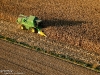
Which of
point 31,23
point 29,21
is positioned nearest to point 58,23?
point 31,23

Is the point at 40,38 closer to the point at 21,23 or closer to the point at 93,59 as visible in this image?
the point at 21,23

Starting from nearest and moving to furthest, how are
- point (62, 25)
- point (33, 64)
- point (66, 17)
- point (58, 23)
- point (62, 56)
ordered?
1. point (33, 64)
2. point (62, 56)
3. point (62, 25)
4. point (58, 23)
5. point (66, 17)

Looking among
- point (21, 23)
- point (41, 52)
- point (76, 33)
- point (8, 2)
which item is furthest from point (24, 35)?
point (8, 2)

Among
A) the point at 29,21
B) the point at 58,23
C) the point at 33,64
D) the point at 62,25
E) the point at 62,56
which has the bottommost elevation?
the point at 33,64

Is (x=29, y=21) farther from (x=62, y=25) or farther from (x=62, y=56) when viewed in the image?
(x=62, y=56)

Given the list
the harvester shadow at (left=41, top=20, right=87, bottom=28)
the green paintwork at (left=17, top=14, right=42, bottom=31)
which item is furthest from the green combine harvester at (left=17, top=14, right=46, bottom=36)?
the harvester shadow at (left=41, top=20, right=87, bottom=28)

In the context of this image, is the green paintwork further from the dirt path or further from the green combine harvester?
the dirt path

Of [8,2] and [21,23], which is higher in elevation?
[8,2]
